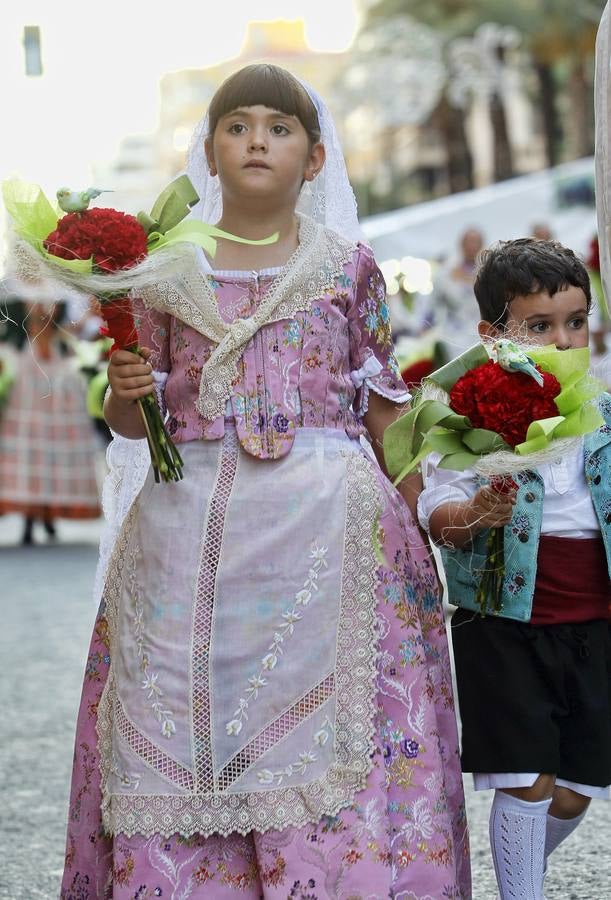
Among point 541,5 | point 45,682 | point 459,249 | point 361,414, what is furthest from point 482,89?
point 361,414

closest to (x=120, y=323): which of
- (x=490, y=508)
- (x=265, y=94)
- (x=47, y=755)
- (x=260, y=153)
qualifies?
(x=260, y=153)

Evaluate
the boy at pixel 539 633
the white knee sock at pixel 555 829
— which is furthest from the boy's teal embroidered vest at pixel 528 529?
the white knee sock at pixel 555 829

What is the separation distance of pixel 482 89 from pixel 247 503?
Result: 97.0ft

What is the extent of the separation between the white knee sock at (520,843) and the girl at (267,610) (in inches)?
3.5

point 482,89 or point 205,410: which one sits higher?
point 482,89

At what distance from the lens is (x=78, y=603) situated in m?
9.52

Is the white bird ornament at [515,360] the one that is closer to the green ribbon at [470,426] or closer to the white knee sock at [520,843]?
the green ribbon at [470,426]

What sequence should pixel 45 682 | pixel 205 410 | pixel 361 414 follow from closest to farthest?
pixel 205 410, pixel 361 414, pixel 45 682

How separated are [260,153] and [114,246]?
446mm

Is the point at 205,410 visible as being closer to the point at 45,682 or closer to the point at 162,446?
the point at 162,446

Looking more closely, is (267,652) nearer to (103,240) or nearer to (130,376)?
(130,376)

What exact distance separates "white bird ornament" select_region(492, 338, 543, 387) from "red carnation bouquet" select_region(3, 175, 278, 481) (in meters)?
0.52

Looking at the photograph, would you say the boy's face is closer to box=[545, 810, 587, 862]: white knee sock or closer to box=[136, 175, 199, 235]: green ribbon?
box=[136, 175, 199, 235]: green ribbon

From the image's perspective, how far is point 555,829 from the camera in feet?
11.6
